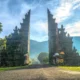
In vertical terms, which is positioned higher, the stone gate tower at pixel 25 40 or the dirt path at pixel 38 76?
the stone gate tower at pixel 25 40

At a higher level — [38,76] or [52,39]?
[52,39]

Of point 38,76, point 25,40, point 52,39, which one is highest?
point 52,39

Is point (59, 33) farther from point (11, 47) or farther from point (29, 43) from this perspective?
point (11, 47)

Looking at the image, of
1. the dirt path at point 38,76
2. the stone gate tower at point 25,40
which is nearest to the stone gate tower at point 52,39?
the stone gate tower at point 25,40

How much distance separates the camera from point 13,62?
20.6 meters

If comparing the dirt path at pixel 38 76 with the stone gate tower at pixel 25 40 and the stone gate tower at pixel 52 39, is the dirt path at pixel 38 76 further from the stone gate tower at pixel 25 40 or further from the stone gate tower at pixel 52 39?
the stone gate tower at pixel 52 39

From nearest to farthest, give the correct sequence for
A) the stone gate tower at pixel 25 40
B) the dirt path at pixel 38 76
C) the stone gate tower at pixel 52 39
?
the dirt path at pixel 38 76, the stone gate tower at pixel 25 40, the stone gate tower at pixel 52 39

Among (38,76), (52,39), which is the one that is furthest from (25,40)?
(38,76)

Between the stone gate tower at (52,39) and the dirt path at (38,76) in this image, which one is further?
the stone gate tower at (52,39)

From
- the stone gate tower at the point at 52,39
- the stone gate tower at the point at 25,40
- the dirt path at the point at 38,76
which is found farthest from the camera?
the stone gate tower at the point at 52,39

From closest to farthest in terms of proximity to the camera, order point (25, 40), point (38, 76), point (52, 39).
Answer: point (38, 76)
point (25, 40)
point (52, 39)

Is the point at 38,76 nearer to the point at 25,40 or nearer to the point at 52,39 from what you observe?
the point at 25,40

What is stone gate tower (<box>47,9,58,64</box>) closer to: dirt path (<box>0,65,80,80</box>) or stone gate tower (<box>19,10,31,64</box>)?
stone gate tower (<box>19,10,31,64</box>)

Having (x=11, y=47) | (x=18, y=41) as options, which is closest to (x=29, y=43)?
(x=18, y=41)
